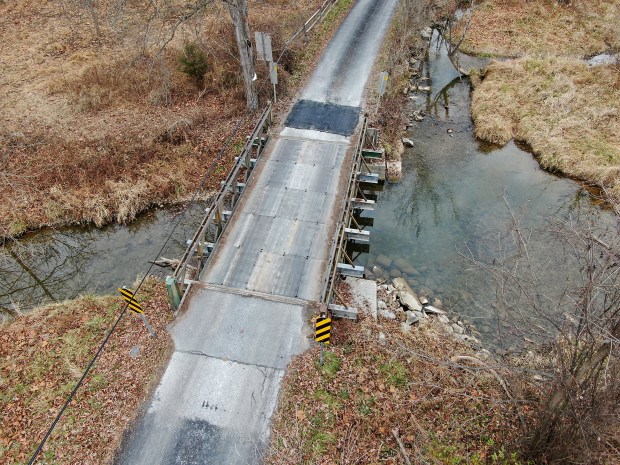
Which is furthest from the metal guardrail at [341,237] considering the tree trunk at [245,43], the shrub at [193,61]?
the shrub at [193,61]

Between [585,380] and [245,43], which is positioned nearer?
[585,380]

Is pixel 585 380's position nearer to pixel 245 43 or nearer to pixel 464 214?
pixel 464 214

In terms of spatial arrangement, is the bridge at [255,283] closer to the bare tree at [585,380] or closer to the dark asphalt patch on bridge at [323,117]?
the dark asphalt patch on bridge at [323,117]

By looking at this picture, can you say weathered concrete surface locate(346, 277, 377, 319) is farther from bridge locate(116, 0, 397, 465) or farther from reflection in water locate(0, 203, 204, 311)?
reflection in water locate(0, 203, 204, 311)

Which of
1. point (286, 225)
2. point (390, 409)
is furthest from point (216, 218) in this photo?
point (390, 409)

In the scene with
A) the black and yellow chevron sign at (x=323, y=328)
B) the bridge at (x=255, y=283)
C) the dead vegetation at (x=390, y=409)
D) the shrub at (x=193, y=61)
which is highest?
the shrub at (x=193, y=61)

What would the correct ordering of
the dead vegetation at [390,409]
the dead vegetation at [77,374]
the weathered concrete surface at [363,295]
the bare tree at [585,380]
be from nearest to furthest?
the bare tree at [585,380] < the dead vegetation at [390,409] < the dead vegetation at [77,374] < the weathered concrete surface at [363,295]

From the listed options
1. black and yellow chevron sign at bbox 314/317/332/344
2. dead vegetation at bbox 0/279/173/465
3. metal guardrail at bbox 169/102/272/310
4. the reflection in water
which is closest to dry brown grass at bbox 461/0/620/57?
metal guardrail at bbox 169/102/272/310
